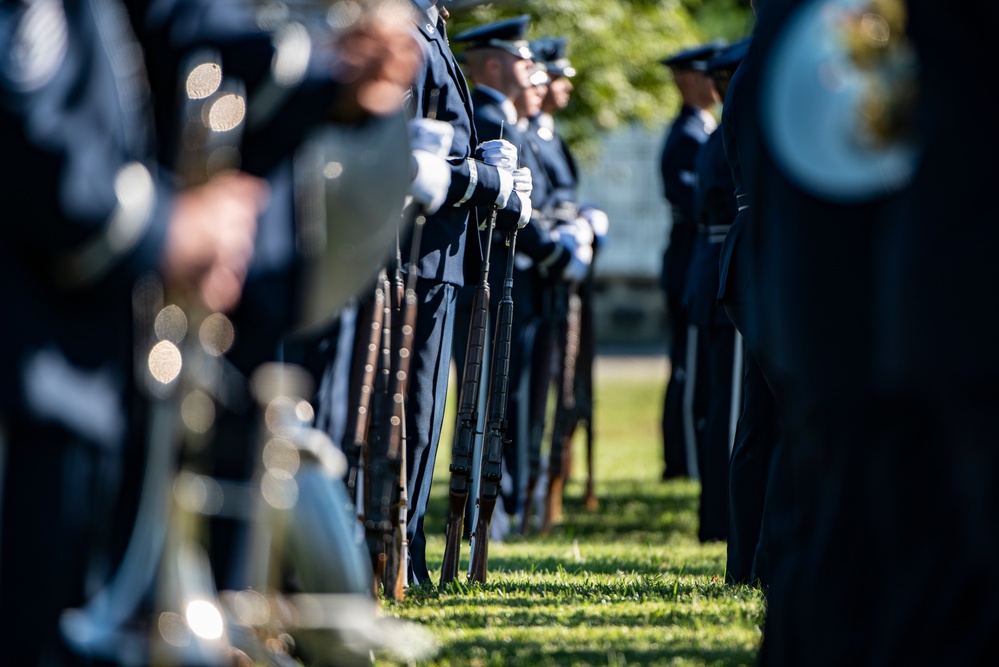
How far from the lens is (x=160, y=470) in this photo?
10.6 feet

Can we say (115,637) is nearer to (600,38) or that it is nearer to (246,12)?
(246,12)

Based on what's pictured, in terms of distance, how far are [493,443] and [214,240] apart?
339cm

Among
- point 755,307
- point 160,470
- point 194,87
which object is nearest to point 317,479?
point 160,470

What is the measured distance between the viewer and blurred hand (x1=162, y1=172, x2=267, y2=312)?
309cm

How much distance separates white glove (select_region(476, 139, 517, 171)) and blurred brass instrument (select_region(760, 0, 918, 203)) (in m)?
2.78

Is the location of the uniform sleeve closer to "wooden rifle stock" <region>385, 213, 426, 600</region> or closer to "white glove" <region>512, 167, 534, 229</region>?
"wooden rifle stock" <region>385, 213, 426, 600</region>

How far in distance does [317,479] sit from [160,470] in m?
0.37

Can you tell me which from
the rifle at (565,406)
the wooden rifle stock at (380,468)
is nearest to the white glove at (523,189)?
the wooden rifle stock at (380,468)

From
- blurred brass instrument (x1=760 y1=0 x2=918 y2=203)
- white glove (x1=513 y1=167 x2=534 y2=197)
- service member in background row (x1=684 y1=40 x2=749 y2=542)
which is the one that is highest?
blurred brass instrument (x1=760 y1=0 x2=918 y2=203)

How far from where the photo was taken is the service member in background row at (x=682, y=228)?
1109cm

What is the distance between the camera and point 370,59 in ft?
11.2

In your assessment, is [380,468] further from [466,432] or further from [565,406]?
[565,406]

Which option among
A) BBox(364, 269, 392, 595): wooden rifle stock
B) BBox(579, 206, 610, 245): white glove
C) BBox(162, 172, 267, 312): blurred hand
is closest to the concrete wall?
BBox(579, 206, 610, 245): white glove

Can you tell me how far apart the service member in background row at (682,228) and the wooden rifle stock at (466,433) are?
4798 mm
